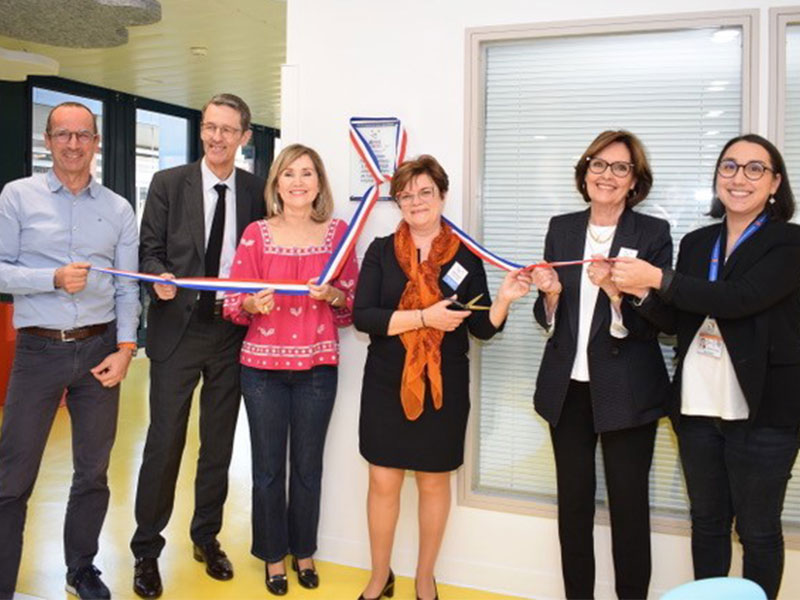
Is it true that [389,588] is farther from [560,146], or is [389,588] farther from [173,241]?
[560,146]

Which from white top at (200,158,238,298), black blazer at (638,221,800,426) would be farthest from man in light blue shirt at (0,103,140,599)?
black blazer at (638,221,800,426)

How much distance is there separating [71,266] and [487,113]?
6.04ft

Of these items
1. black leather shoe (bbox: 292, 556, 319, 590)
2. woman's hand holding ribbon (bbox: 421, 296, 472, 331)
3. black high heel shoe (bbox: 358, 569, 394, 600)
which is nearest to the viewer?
woman's hand holding ribbon (bbox: 421, 296, 472, 331)

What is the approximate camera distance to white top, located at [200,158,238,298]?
3.12m

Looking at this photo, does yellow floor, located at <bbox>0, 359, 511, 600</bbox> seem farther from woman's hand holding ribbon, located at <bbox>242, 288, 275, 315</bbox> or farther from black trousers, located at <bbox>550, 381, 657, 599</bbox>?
woman's hand holding ribbon, located at <bbox>242, 288, 275, 315</bbox>

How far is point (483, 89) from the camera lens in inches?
125

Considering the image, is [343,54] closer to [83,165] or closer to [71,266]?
[83,165]

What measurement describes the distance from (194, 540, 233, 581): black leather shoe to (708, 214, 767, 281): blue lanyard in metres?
2.39

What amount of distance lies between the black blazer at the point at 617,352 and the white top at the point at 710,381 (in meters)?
0.14

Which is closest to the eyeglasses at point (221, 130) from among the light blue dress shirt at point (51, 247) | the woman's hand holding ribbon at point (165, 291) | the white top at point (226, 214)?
the white top at point (226, 214)

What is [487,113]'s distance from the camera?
3.19m

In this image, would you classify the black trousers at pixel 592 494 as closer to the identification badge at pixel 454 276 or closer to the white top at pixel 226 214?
the identification badge at pixel 454 276

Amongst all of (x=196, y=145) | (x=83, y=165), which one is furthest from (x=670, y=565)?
(x=196, y=145)

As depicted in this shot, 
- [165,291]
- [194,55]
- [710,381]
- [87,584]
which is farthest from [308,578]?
[194,55]
